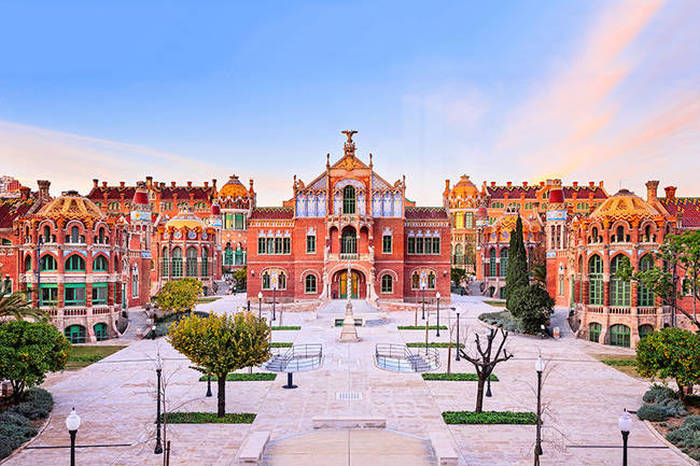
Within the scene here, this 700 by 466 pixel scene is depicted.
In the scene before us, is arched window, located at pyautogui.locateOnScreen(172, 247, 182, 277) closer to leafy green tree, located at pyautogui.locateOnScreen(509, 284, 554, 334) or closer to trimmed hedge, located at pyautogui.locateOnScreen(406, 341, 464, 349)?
trimmed hedge, located at pyautogui.locateOnScreen(406, 341, 464, 349)

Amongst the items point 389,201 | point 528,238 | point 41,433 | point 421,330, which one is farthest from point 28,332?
point 528,238

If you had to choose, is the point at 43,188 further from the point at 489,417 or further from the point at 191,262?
the point at 489,417

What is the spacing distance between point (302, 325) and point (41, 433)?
28028 millimetres

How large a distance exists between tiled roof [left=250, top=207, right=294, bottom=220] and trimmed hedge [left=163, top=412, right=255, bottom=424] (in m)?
42.2

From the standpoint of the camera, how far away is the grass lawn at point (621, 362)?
30.4 metres

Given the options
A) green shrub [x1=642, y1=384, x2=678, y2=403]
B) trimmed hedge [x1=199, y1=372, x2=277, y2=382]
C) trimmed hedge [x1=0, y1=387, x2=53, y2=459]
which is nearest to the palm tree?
trimmed hedge [x1=0, y1=387, x2=53, y2=459]

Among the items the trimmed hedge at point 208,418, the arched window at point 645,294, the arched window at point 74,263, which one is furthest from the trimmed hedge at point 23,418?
the arched window at point 645,294

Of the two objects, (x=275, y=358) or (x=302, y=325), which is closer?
(x=275, y=358)

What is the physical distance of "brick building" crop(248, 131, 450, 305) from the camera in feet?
198

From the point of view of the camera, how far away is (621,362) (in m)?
32.7

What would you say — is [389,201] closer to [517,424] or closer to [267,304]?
[267,304]

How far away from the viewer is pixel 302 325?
46875mm

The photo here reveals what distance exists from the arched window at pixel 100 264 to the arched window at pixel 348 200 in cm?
2690

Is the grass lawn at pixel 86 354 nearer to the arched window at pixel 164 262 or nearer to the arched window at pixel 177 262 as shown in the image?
the arched window at pixel 164 262
